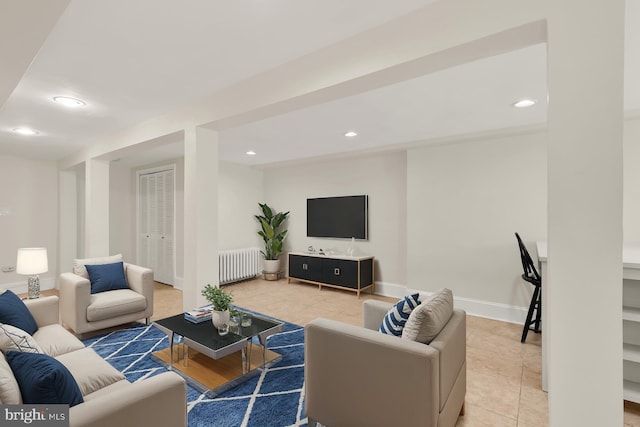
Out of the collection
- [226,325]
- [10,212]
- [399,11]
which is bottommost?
[226,325]

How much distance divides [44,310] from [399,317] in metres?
2.78

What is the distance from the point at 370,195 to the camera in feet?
17.4

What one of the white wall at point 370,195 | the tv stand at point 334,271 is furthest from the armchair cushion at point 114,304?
the white wall at point 370,195

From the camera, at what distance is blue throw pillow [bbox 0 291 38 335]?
2041 mm

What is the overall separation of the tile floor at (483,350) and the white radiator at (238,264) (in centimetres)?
22

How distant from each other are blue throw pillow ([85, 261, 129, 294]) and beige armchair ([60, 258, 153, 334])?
48mm

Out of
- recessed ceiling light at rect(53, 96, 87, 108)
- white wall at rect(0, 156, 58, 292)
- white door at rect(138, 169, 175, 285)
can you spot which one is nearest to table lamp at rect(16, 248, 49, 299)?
recessed ceiling light at rect(53, 96, 87, 108)

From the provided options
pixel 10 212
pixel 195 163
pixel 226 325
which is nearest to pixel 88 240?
pixel 10 212

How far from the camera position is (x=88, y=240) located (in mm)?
4504

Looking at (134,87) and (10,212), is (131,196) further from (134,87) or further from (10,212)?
(134,87)

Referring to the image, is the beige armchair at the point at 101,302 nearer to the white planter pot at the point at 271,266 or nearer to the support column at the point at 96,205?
the support column at the point at 96,205

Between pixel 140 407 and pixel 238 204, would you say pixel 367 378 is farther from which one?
pixel 238 204

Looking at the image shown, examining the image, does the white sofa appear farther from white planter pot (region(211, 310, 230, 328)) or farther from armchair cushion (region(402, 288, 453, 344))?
armchair cushion (region(402, 288, 453, 344))

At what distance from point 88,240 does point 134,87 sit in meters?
2.94
